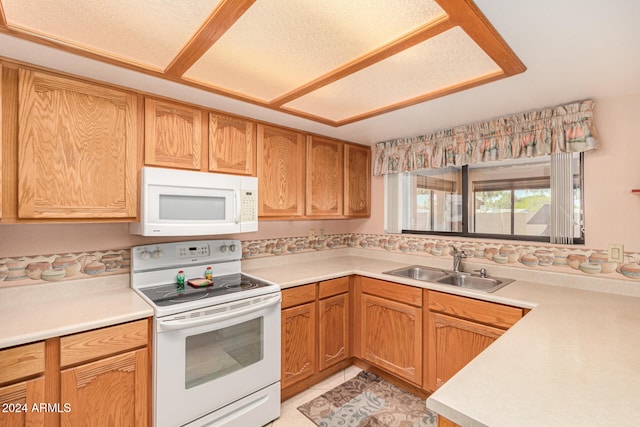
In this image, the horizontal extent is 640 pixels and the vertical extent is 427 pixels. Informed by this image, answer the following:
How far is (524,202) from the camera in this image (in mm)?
2439

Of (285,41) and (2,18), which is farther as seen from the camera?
(285,41)

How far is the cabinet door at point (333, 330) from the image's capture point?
2342 millimetres

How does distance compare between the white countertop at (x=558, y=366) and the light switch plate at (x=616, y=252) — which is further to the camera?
the light switch plate at (x=616, y=252)

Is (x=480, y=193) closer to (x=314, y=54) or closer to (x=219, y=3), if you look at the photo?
A: (x=314, y=54)

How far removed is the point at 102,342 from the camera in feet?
4.62

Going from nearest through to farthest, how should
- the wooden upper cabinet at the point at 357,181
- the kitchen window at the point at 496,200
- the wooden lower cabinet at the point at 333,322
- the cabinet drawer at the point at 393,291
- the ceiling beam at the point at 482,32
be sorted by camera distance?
1. the ceiling beam at the point at 482,32
2. the kitchen window at the point at 496,200
3. the cabinet drawer at the point at 393,291
4. the wooden lower cabinet at the point at 333,322
5. the wooden upper cabinet at the point at 357,181

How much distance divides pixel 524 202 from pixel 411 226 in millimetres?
971

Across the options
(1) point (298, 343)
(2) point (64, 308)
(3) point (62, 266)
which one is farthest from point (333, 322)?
(3) point (62, 266)

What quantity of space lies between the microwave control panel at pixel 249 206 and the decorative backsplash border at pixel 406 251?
19.4 inches

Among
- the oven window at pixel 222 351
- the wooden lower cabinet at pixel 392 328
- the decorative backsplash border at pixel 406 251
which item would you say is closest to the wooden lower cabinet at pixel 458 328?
the wooden lower cabinet at pixel 392 328

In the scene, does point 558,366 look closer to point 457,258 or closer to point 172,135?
point 457,258

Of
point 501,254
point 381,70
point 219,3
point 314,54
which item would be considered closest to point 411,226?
point 501,254

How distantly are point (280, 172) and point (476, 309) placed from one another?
1714mm

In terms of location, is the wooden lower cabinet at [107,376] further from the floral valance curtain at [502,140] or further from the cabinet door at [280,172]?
the floral valance curtain at [502,140]
